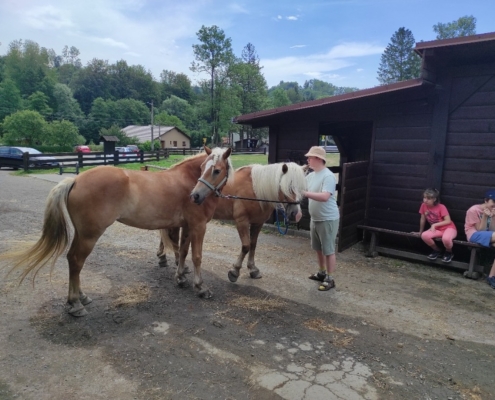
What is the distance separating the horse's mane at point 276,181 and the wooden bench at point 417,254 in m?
2.37

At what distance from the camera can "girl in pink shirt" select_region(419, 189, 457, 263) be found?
16.8 ft

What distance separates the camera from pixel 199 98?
4400cm

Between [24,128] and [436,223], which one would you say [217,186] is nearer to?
[436,223]

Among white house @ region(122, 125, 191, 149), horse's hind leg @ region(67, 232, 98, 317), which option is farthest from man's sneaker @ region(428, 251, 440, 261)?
white house @ region(122, 125, 191, 149)

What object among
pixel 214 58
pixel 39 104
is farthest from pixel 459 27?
pixel 39 104

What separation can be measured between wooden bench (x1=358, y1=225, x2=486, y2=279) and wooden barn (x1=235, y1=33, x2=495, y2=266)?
14.8 inches

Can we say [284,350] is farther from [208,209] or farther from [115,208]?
[115,208]

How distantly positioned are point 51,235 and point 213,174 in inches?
68.7

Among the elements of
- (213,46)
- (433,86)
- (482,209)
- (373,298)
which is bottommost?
(373,298)

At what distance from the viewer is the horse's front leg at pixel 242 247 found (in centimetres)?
438

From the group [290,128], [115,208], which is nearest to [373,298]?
[115,208]

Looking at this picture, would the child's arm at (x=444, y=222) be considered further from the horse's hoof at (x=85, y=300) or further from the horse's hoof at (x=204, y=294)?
the horse's hoof at (x=85, y=300)

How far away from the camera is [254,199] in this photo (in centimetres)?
409

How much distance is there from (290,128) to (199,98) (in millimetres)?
39316
